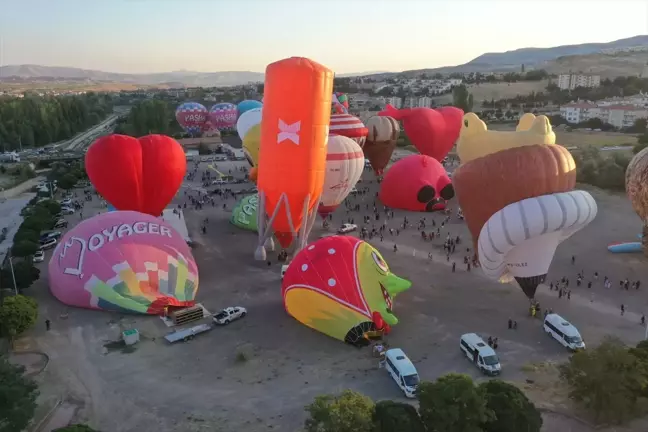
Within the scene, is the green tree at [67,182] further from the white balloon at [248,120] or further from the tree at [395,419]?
the tree at [395,419]

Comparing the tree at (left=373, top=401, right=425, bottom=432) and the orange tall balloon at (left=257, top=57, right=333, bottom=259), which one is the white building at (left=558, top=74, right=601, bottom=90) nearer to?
the orange tall balloon at (left=257, top=57, right=333, bottom=259)

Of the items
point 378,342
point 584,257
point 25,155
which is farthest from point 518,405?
point 25,155

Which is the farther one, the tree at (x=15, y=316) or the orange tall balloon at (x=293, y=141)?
the orange tall balloon at (x=293, y=141)

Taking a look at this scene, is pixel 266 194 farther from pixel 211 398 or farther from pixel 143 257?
pixel 211 398

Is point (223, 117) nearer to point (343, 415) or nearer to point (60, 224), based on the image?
point (60, 224)

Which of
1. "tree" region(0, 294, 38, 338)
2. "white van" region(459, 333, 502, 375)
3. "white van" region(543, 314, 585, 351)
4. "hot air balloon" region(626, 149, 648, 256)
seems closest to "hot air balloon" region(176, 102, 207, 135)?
"tree" region(0, 294, 38, 338)

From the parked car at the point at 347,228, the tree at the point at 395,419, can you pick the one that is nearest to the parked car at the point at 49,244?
the parked car at the point at 347,228

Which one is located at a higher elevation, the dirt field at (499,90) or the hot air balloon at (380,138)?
the dirt field at (499,90)
